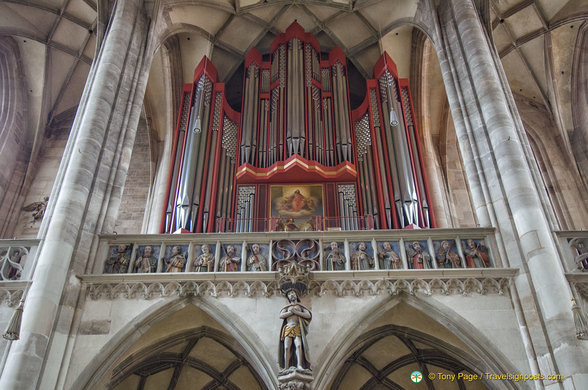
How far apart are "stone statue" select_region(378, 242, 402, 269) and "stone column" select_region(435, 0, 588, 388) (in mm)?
1676

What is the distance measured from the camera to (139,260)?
9289mm

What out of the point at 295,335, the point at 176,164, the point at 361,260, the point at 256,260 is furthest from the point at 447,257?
the point at 176,164

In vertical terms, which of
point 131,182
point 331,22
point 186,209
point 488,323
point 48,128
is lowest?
point 488,323

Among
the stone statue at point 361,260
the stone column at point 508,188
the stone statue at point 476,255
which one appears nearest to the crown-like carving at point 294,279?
the stone statue at point 361,260

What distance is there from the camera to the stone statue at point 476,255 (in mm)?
9062

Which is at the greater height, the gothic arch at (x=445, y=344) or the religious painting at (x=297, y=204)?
the religious painting at (x=297, y=204)

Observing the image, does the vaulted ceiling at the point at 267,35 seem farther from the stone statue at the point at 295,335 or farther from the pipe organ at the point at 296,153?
the stone statue at the point at 295,335

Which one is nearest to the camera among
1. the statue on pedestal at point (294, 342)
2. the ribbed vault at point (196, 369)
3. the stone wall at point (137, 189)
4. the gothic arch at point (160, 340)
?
the statue on pedestal at point (294, 342)

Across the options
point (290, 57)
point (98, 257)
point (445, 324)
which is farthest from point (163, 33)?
point (445, 324)

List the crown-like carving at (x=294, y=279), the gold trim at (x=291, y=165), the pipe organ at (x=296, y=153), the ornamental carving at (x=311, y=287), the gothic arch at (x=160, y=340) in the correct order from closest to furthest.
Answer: the gothic arch at (x=160, y=340) < the crown-like carving at (x=294, y=279) < the ornamental carving at (x=311, y=287) < the pipe organ at (x=296, y=153) < the gold trim at (x=291, y=165)

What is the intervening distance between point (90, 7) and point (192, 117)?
163 inches

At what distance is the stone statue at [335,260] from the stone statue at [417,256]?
1.11 m

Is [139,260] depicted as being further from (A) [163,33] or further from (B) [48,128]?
(B) [48,128]

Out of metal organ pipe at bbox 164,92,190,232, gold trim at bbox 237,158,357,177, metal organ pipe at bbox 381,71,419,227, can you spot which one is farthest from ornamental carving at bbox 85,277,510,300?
gold trim at bbox 237,158,357,177
